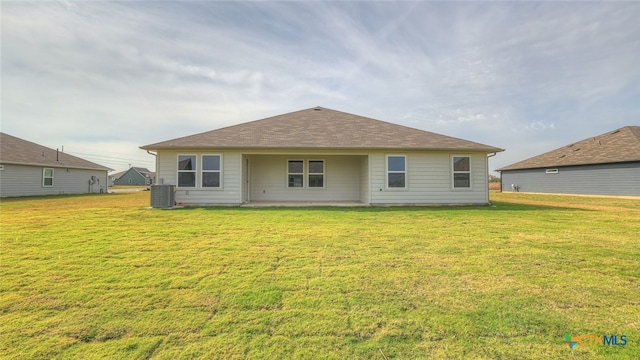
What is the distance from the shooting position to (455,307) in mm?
2578

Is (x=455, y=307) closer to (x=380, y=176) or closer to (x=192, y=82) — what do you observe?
(x=380, y=176)

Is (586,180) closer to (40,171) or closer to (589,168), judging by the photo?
(589,168)

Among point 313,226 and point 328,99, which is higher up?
point 328,99

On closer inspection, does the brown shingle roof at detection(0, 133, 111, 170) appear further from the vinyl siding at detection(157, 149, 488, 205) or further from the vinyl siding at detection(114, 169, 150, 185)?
the vinyl siding at detection(114, 169, 150, 185)

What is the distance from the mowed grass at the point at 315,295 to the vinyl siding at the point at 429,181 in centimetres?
583

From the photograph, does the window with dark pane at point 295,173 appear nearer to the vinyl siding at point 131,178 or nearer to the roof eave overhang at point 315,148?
the roof eave overhang at point 315,148

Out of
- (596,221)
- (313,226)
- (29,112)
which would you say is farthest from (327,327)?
(29,112)

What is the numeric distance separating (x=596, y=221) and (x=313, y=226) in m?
8.02

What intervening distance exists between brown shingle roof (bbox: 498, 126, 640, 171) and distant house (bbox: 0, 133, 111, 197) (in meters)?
37.8

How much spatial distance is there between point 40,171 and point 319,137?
20628 mm

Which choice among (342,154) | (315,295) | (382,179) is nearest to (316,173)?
(342,154)

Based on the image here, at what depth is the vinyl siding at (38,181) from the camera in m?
16.7

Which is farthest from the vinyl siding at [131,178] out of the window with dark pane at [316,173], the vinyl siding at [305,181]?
the window with dark pane at [316,173]

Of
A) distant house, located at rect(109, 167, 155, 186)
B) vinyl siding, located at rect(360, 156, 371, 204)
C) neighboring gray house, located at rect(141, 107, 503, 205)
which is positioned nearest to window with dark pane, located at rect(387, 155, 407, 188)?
neighboring gray house, located at rect(141, 107, 503, 205)
